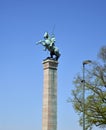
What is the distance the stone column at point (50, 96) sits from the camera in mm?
41162

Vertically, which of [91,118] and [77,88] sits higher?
[77,88]

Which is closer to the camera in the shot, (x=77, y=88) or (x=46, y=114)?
(x=46, y=114)

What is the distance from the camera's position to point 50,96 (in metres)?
41.7

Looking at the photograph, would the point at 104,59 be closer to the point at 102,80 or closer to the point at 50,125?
the point at 102,80

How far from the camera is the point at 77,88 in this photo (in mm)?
44250

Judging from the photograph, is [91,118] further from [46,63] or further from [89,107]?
[46,63]

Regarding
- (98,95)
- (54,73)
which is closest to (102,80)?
(98,95)

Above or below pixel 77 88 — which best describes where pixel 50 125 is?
below

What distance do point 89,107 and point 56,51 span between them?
659 centimetres

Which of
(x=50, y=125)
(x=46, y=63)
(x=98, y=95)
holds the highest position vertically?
(x=46, y=63)

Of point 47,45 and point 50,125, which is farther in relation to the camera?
point 47,45

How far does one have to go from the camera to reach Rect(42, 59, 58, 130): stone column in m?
41.2

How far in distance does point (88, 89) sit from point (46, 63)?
197 inches

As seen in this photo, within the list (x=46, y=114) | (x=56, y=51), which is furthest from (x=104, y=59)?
(x=46, y=114)
